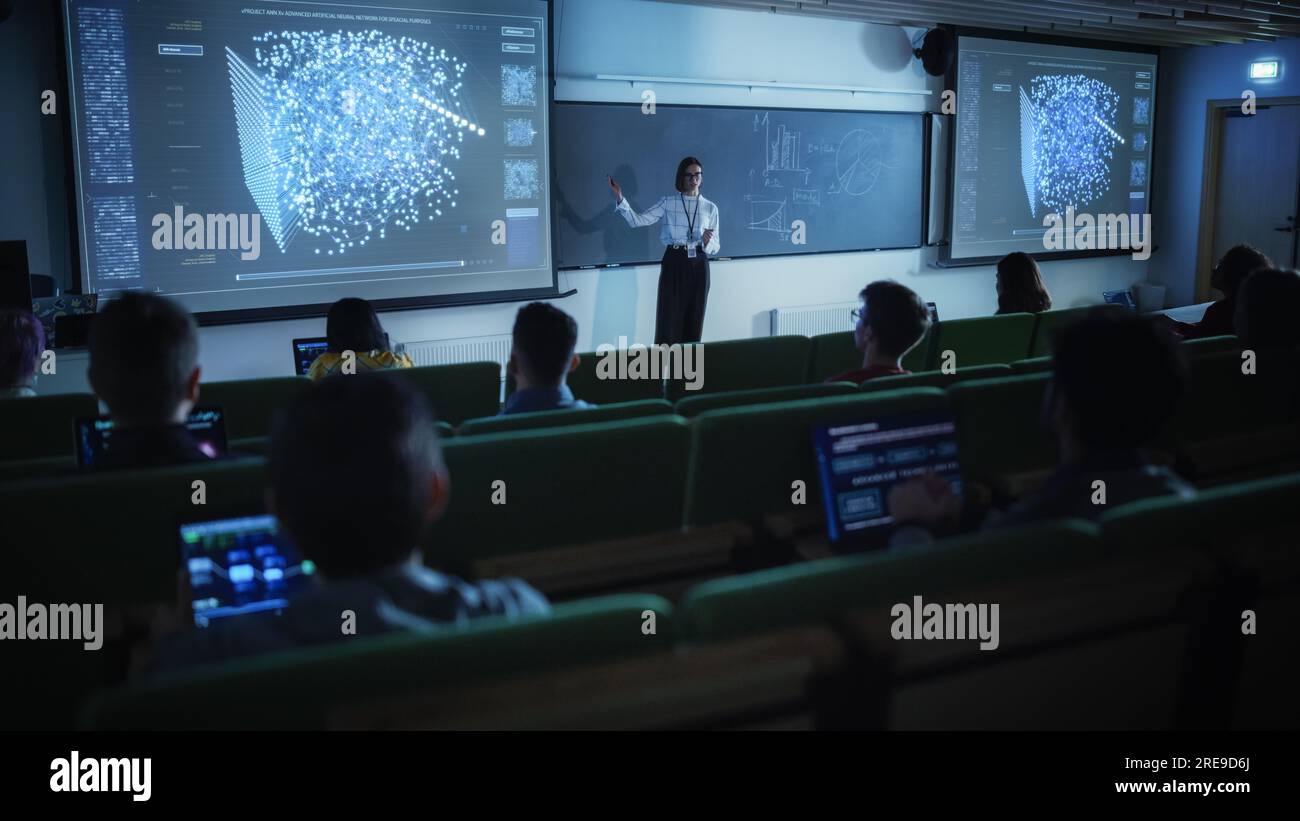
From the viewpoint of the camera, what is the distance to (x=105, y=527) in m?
2.01

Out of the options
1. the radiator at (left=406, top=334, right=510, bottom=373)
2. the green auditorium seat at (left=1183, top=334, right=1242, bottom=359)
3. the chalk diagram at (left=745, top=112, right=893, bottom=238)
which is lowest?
the radiator at (left=406, top=334, right=510, bottom=373)

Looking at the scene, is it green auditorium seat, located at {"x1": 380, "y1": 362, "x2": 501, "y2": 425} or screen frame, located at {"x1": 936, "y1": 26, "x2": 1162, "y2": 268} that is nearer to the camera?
green auditorium seat, located at {"x1": 380, "y1": 362, "x2": 501, "y2": 425}

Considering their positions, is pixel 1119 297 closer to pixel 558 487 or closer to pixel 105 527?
pixel 558 487

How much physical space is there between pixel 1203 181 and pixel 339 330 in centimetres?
894

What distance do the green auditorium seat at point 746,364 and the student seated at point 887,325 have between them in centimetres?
55

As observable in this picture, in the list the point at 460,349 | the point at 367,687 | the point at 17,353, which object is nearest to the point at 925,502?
the point at 367,687

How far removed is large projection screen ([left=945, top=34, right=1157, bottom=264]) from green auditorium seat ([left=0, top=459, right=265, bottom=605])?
7656mm

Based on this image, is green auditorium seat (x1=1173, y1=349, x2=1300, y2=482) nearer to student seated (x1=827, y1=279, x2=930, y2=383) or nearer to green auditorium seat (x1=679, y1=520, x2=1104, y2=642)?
student seated (x1=827, y1=279, x2=930, y2=383)

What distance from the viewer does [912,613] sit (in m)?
1.30

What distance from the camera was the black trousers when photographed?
7.07 m

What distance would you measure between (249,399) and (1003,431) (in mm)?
2299

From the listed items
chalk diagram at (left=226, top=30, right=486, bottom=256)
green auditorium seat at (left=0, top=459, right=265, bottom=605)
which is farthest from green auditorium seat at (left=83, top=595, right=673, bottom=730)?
chalk diagram at (left=226, top=30, right=486, bottom=256)
